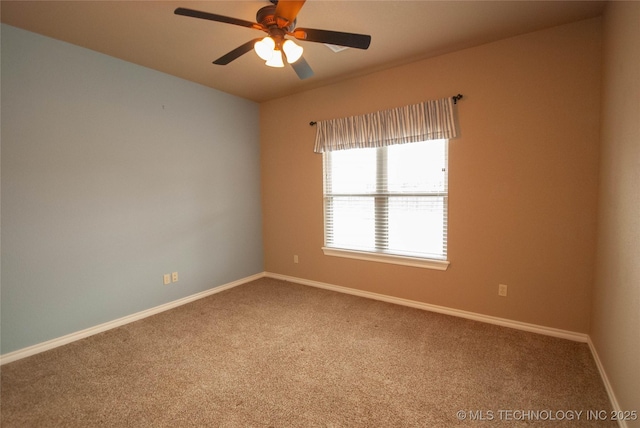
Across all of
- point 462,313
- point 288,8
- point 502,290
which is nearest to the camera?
point 288,8

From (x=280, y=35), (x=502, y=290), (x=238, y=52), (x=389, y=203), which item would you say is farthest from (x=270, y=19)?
(x=502, y=290)

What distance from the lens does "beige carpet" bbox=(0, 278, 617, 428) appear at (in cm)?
164

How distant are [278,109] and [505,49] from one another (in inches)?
108

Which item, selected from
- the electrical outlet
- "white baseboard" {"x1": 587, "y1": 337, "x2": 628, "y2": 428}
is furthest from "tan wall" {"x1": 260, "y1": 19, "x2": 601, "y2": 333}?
"white baseboard" {"x1": 587, "y1": 337, "x2": 628, "y2": 428}

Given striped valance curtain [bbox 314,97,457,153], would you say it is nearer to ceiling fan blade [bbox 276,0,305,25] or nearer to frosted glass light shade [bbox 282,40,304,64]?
frosted glass light shade [bbox 282,40,304,64]

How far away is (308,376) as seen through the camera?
6.56 ft

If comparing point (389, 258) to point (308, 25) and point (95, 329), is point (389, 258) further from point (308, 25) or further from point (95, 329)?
point (95, 329)

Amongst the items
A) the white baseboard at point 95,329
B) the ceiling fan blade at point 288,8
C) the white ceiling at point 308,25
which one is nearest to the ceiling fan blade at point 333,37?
the ceiling fan blade at point 288,8

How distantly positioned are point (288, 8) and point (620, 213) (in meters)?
2.28

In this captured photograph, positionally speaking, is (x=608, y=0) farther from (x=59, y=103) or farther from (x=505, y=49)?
(x=59, y=103)

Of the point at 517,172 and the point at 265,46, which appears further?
the point at 517,172

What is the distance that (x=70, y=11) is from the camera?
6.89 feet

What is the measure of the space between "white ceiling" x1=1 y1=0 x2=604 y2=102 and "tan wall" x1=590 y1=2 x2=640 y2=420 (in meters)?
0.61

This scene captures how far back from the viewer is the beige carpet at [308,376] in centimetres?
164
